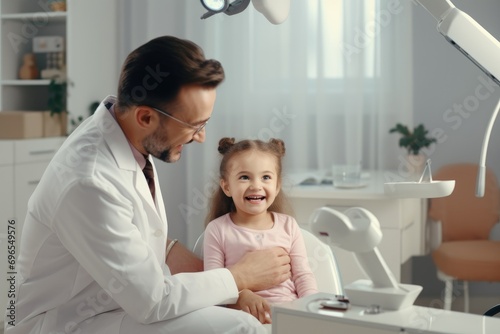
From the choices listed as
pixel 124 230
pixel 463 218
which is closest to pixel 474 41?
pixel 124 230

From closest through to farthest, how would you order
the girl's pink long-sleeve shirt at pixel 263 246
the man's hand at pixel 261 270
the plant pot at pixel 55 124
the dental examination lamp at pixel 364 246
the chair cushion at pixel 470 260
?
the dental examination lamp at pixel 364 246 < the man's hand at pixel 261 270 < the girl's pink long-sleeve shirt at pixel 263 246 < the chair cushion at pixel 470 260 < the plant pot at pixel 55 124

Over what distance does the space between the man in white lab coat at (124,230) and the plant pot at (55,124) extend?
6.43 feet

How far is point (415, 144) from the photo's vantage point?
3.50 m

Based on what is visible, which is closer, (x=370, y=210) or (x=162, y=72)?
(x=162, y=72)

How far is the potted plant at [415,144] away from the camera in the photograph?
11.4ft

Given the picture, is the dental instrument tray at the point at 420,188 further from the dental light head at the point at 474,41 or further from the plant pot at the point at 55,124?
the plant pot at the point at 55,124

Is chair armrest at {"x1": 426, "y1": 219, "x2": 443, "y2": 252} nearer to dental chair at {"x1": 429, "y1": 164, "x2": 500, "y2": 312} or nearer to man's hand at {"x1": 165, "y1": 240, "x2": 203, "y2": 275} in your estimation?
dental chair at {"x1": 429, "y1": 164, "x2": 500, "y2": 312}

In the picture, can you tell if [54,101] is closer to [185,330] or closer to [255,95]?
[255,95]

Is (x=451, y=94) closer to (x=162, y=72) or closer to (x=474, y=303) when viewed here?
(x=474, y=303)

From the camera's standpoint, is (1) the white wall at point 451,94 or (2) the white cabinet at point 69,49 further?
(2) the white cabinet at point 69,49

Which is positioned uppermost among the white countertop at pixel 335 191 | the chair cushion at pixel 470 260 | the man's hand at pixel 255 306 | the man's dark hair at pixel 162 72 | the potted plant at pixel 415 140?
the man's dark hair at pixel 162 72

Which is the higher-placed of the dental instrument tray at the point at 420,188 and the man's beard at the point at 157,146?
the man's beard at the point at 157,146

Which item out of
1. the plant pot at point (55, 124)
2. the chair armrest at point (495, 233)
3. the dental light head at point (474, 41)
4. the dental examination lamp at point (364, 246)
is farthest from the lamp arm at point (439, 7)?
the plant pot at point (55, 124)

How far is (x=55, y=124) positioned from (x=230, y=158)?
1.93 meters
